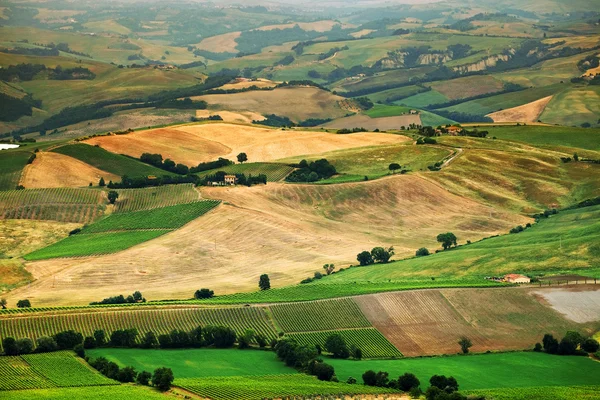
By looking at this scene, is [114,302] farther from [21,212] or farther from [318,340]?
[21,212]

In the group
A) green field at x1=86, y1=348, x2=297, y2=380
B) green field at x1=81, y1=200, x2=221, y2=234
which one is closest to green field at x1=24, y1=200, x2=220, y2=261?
green field at x1=81, y1=200, x2=221, y2=234

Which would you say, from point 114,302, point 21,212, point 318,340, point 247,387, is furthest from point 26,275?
point 247,387

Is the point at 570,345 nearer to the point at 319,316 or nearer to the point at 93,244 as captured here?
the point at 319,316

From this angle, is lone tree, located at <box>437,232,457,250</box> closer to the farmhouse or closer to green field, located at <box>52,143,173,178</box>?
the farmhouse

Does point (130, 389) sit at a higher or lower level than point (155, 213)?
lower

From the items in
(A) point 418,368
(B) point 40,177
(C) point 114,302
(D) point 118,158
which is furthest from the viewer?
(D) point 118,158

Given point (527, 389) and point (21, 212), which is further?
point (21, 212)

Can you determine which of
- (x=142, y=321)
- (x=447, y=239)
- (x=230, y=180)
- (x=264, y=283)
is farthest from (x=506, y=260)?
(x=230, y=180)
